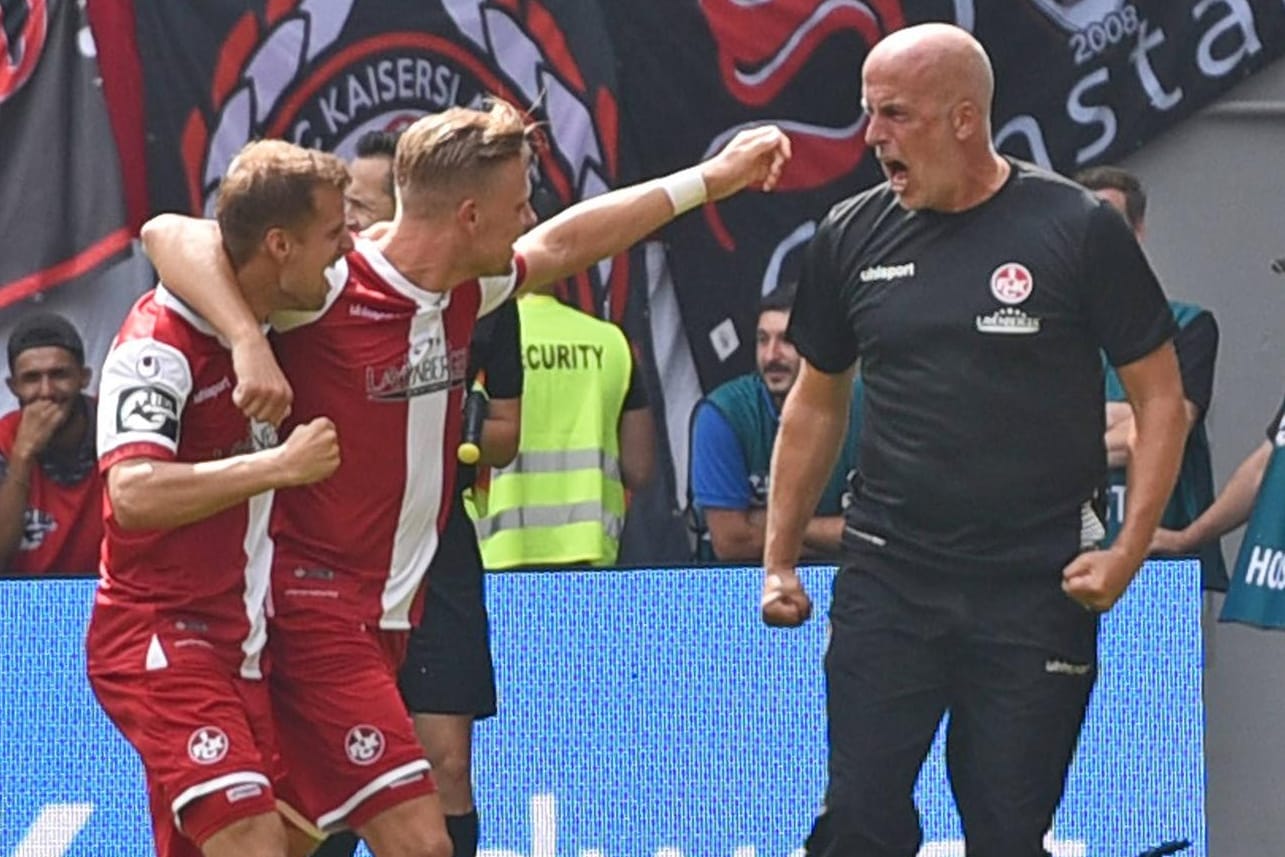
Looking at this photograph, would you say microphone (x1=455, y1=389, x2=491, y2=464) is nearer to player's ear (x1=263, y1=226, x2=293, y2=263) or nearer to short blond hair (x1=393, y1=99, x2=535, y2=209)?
short blond hair (x1=393, y1=99, x2=535, y2=209)

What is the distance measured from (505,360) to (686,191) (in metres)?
1.11

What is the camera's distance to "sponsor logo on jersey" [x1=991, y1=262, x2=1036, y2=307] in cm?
678

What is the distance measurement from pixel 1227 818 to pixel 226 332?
4459mm

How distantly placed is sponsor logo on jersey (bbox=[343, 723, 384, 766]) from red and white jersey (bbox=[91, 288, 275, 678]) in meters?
0.26

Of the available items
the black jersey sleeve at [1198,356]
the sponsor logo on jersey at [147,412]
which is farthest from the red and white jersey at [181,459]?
the black jersey sleeve at [1198,356]

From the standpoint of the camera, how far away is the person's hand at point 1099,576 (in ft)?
22.1

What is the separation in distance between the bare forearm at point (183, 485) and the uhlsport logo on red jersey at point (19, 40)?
3.54 meters

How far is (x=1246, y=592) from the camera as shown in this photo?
29.8 feet

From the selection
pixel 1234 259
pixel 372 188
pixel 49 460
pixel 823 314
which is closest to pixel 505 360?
pixel 372 188

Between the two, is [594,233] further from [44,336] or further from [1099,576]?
[44,336]

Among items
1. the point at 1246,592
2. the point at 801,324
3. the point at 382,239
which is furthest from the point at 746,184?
the point at 1246,592

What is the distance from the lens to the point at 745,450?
9.39 meters

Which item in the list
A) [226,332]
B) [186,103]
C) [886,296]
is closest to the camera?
[226,332]

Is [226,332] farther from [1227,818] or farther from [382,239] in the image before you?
[1227,818]
